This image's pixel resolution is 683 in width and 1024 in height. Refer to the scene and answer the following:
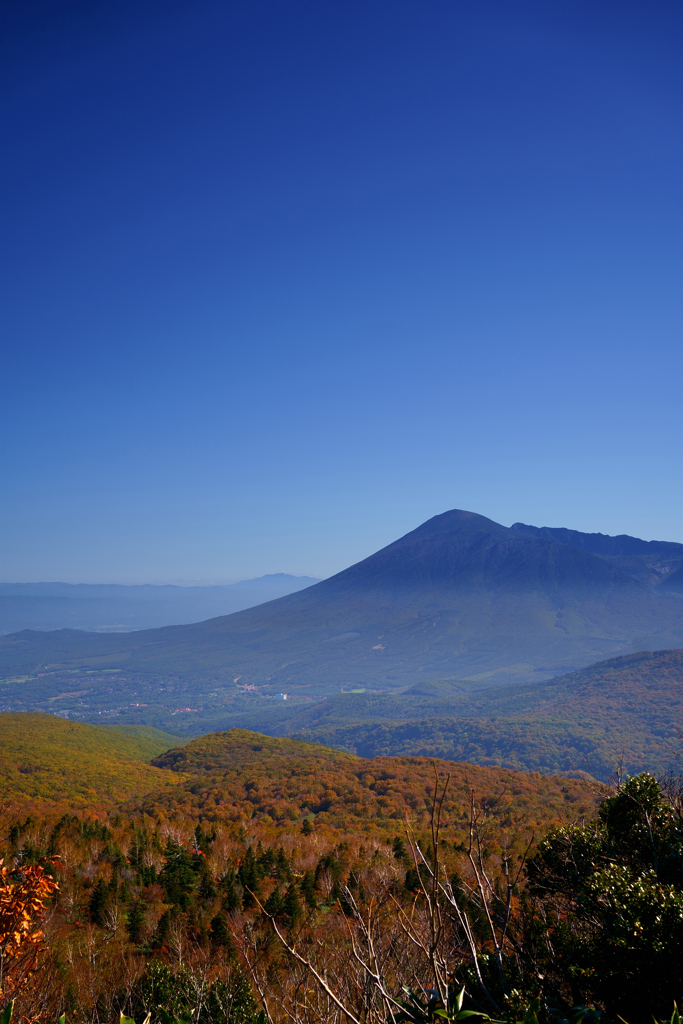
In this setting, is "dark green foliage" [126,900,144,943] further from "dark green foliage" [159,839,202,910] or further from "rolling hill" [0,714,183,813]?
"rolling hill" [0,714,183,813]

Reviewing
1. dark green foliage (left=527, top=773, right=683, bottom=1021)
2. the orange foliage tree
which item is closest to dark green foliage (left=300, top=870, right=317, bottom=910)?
dark green foliage (left=527, top=773, right=683, bottom=1021)

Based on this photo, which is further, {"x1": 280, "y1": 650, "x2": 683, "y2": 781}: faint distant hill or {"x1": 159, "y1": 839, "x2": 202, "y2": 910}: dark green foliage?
{"x1": 280, "y1": 650, "x2": 683, "y2": 781}: faint distant hill

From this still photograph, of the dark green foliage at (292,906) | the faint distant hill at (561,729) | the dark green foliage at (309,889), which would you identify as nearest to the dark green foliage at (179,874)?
the dark green foliage at (292,906)

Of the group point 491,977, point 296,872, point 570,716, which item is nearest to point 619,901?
point 491,977

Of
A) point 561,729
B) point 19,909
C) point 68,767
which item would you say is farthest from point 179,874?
point 561,729

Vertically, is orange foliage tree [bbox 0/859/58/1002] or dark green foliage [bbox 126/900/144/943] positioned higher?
orange foliage tree [bbox 0/859/58/1002]

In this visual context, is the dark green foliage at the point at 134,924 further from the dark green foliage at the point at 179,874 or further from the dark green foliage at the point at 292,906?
the dark green foliage at the point at 292,906

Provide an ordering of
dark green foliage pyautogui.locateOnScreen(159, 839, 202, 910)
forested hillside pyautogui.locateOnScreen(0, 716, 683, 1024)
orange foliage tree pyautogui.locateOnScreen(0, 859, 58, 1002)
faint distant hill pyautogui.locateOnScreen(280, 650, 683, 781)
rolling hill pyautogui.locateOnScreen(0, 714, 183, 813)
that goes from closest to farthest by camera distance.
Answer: orange foliage tree pyautogui.locateOnScreen(0, 859, 58, 1002) < forested hillside pyautogui.locateOnScreen(0, 716, 683, 1024) < dark green foliage pyautogui.locateOnScreen(159, 839, 202, 910) < rolling hill pyautogui.locateOnScreen(0, 714, 183, 813) < faint distant hill pyautogui.locateOnScreen(280, 650, 683, 781)

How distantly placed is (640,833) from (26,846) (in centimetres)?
2224

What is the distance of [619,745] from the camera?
134625mm

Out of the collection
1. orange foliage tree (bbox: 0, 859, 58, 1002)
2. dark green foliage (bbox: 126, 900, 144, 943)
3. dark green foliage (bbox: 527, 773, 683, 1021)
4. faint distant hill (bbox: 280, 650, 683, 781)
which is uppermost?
orange foliage tree (bbox: 0, 859, 58, 1002)

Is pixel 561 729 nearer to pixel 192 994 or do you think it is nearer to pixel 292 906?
pixel 292 906

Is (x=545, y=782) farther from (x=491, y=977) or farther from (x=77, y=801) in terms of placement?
(x=491, y=977)

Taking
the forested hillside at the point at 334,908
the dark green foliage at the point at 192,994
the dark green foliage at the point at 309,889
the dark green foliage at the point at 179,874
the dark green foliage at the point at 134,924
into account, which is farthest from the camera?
the dark green foliage at the point at 309,889
